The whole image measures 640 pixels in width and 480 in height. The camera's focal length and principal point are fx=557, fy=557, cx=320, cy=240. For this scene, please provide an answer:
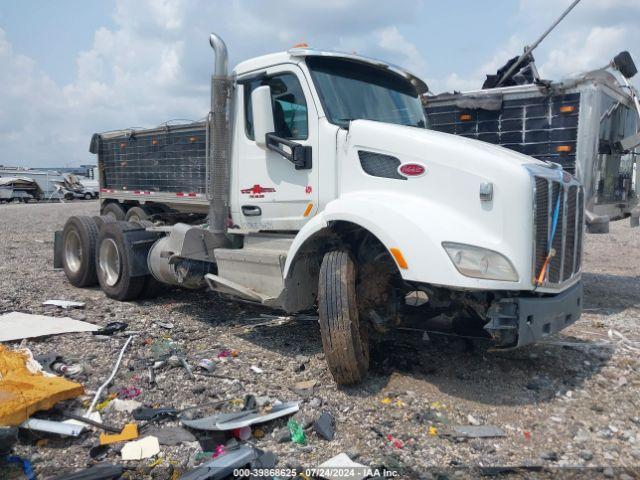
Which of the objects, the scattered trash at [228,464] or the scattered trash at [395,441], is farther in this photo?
the scattered trash at [395,441]

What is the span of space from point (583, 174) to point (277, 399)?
4502 mm

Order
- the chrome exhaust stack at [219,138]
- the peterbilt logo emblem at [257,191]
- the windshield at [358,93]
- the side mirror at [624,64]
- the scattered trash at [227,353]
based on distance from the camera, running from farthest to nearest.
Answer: the side mirror at [624,64] < the chrome exhaust stack at [219,138] < the peterbilt logo emblem at [257,191] < the scattered trash at [227,353] < the windshield at [358,93]

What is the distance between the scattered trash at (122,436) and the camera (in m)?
3.61

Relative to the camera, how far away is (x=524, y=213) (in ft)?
12.5

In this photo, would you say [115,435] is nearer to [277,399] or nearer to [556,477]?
[277,399]

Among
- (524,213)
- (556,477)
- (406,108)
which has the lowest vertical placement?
(556,477)

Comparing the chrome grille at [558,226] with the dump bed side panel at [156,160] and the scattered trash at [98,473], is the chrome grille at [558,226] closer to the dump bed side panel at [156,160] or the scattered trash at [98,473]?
the scattered trash at [98,473]

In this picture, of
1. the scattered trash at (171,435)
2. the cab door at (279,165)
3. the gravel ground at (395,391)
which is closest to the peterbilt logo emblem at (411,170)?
the cab door at (279,165)

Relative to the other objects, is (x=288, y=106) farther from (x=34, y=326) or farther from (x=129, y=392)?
(x=34, y=326)

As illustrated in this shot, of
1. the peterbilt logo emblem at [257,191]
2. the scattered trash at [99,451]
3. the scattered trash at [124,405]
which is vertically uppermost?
the peterbilt logo emblem at [257,191]

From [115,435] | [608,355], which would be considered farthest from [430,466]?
[608,355]

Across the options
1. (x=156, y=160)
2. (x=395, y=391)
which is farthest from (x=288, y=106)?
(x=156, y=160)

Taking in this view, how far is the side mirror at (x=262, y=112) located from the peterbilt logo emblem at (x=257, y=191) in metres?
0.49

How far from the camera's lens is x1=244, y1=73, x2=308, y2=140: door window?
4988 mm
